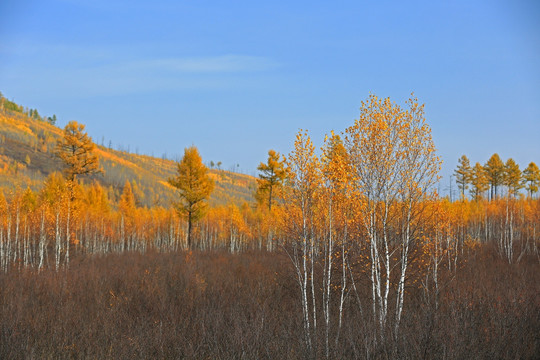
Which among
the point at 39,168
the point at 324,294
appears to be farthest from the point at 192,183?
the point at 39,168

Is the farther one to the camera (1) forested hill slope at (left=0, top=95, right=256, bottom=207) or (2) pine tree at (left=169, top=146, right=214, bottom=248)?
(1) forested hill slope at (left=0, top=95, right=256, bottom=207)

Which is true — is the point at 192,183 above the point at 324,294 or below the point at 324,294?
above

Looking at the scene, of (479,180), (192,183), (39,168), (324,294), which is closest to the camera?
(324,294)

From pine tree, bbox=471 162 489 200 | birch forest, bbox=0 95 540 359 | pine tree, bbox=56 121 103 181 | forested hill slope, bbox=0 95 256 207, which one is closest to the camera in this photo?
birch forest, bbox=0 95 540 359

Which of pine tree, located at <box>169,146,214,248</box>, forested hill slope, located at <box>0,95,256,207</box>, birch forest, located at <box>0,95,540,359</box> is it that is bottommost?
birch forest, located at <box>0,95,540,359</box>

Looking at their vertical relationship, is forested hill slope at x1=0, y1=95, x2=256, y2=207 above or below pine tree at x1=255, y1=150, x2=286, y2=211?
above

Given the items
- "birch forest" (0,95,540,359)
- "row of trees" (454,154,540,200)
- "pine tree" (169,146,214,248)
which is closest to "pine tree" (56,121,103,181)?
"birch forest" (0,95,540,359)

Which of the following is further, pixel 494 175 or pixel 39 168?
pixel 39 168

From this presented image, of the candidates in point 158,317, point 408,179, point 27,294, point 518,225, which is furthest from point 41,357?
point 518,225

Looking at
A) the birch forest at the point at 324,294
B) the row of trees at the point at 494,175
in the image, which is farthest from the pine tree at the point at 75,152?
the row of trees at the point at 494,175

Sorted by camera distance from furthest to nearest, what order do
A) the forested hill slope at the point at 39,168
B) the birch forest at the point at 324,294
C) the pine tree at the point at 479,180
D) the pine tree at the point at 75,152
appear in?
the forested hill slope at the point at 39,168 → the pine tree at the point at 479,180 → the pine tree at the point at 75,152 → the birch forest at the point at 324,294

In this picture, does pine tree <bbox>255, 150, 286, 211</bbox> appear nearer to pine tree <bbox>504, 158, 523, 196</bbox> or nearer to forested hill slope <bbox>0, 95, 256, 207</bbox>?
pine tree <bbox>504, 158, 523, 196</bbox>

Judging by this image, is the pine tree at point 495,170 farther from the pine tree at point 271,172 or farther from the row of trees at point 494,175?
the pine tree at point 271,172

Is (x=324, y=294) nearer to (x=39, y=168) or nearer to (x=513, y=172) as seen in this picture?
(x=513, y=172)
